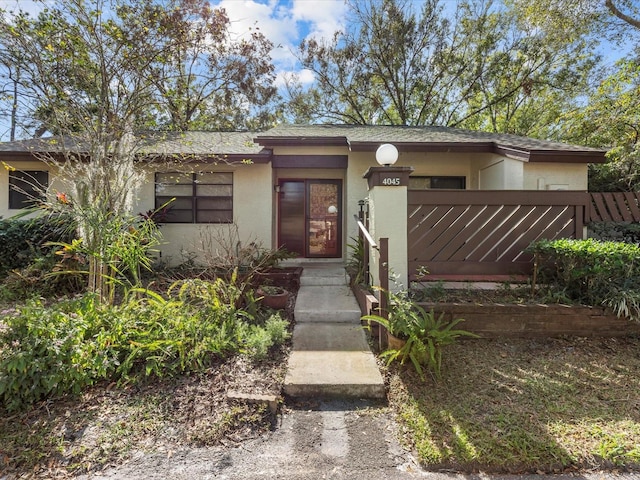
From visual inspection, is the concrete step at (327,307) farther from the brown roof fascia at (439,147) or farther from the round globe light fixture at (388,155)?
the brown roof fascia at (439,147)

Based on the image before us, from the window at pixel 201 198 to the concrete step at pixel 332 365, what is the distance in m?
4.48

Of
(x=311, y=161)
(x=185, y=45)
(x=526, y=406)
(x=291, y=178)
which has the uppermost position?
(x=185, y=45)

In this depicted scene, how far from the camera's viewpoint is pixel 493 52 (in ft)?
51.5

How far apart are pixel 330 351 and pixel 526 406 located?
1903mm

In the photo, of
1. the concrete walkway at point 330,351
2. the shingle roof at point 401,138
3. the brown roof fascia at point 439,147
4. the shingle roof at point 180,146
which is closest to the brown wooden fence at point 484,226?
the concrete walkway at point 330,351

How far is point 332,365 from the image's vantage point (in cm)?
340

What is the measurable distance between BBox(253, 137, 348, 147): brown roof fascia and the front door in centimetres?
119

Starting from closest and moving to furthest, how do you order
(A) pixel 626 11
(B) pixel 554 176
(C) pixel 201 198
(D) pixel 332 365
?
(D) pixel 332 365 < (B) pixel 554 176 < (C) pixel 201 198 < (A) pixel 626 11

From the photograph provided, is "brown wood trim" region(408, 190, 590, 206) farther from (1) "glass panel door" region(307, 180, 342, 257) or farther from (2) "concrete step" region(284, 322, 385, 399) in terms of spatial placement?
(1) "glass panel door" region(307, 180, 342, 257)


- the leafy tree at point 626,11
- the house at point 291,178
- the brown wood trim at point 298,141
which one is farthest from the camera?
the leafy tree at point 626,11

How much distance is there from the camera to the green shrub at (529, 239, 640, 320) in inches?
151

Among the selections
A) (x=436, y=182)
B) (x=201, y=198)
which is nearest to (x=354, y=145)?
(x=436, y=182)

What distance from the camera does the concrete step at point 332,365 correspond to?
10.0 feet

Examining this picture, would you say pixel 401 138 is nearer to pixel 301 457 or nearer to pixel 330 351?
pixel 330 351
